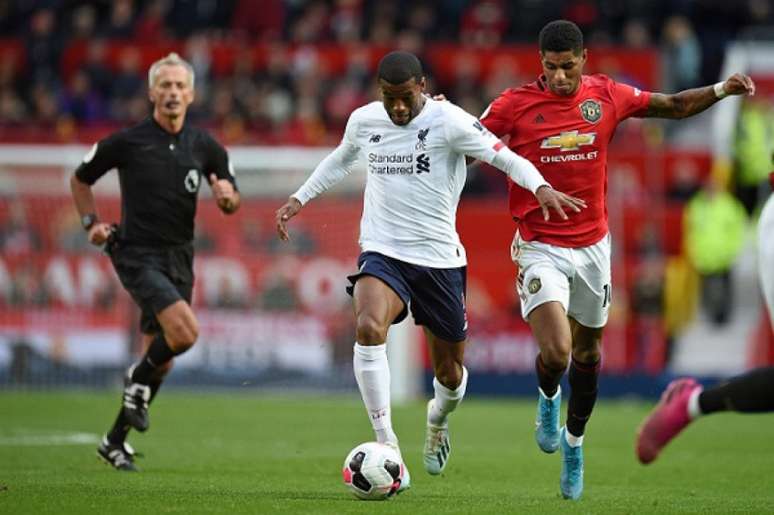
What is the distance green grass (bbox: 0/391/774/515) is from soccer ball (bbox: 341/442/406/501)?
128 mm

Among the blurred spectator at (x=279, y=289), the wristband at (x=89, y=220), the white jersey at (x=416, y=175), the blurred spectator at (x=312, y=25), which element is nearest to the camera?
the white jersey at (x=416, y=175)

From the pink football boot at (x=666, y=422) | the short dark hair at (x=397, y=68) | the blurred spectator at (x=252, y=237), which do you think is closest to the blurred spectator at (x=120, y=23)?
the blurred spectator at (x=252, y=237)

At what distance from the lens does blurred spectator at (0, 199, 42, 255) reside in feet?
71.8

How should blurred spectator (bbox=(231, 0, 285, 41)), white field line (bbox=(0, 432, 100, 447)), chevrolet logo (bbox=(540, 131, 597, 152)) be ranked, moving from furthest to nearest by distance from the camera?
blurred spectator (bbox=(231, 0, 285, 41))
white field line (bbox=(0, 432, 100, 447))
chevrolet logo (bbox=(540, 131, 597, 152))

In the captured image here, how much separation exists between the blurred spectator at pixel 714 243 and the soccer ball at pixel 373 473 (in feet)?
47.2

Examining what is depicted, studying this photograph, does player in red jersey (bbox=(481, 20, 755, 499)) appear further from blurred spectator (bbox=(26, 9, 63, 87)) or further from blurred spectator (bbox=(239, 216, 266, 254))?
blurred spectator (bbox=(26, 9, 63, 87))

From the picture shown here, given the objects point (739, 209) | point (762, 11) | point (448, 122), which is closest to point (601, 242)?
point (448, 122)

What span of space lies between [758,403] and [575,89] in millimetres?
3122

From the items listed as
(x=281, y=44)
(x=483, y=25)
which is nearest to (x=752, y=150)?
(x=483, y=25)

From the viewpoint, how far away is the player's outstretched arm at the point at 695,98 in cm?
1015

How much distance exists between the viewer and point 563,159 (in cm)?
1037

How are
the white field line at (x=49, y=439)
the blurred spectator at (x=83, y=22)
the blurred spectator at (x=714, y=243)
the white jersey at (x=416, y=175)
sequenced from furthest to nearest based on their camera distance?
1. the blurred spectator at (x=83, y=22)
2. the blurred spectator at (x=714, y=243)
3. the white field line at (x=49, y=439)
4. the white jersey at (x=416, y=175)

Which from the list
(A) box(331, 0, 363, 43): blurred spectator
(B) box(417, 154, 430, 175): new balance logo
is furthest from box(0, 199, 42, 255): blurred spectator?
(B) box(417, 154, 430, 175): new balance logo

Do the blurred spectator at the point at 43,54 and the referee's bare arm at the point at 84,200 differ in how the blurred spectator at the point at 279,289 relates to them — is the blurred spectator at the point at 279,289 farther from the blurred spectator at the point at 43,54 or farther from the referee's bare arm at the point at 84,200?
the referee's bare arm at the point at 84,200
